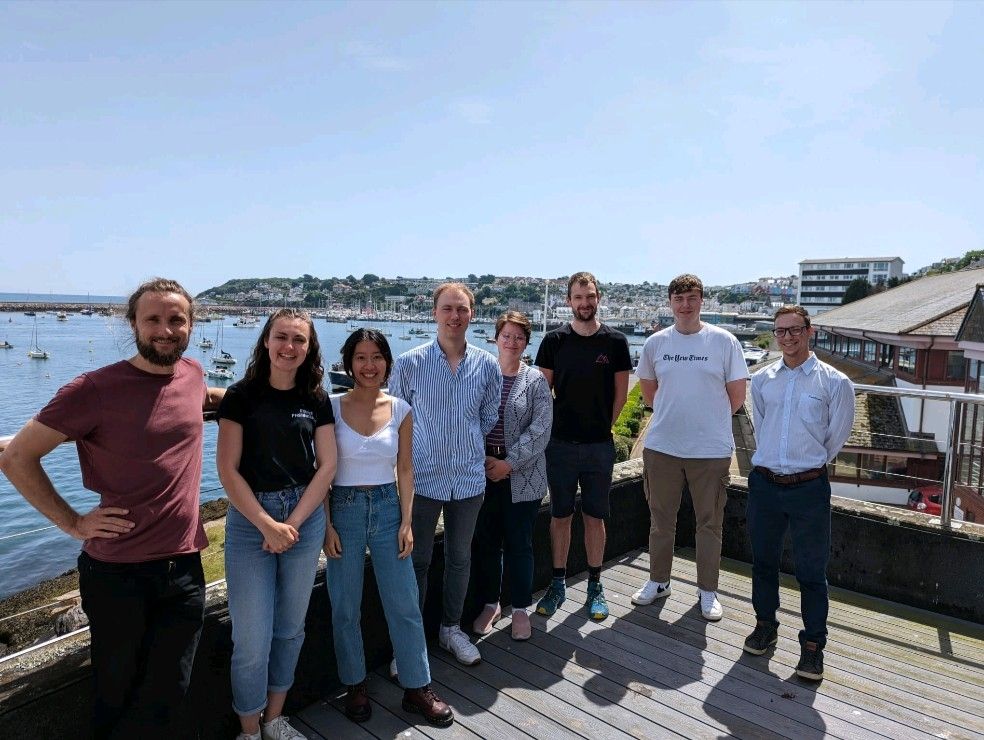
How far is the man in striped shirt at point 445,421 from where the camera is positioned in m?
2.81

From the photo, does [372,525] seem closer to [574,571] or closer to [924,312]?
[574,571]

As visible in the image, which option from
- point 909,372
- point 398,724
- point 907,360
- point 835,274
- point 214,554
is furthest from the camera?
point 835,274

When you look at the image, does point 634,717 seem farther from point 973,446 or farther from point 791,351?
point 973,446

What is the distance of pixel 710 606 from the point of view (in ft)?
11.7

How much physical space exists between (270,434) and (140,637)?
27.7 inches

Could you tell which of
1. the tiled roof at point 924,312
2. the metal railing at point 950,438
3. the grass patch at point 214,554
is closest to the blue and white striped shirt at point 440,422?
the metal railing at point 950,438

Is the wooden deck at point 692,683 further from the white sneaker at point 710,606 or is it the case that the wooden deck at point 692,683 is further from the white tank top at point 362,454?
the white tank top at point 362,454

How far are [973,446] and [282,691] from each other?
407cm

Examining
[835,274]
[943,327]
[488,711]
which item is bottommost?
[488,711]

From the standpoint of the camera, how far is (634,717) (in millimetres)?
2645

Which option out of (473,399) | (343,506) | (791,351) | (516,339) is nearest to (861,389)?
(791,351)

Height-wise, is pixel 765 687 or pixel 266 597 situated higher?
pixel 266 597

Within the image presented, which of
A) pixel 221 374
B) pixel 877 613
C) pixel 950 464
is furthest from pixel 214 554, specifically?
pixel 221 374

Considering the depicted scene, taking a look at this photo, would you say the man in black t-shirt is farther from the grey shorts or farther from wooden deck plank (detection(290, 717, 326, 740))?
wooden deck plank (detection(290, 717, 326, 740))
